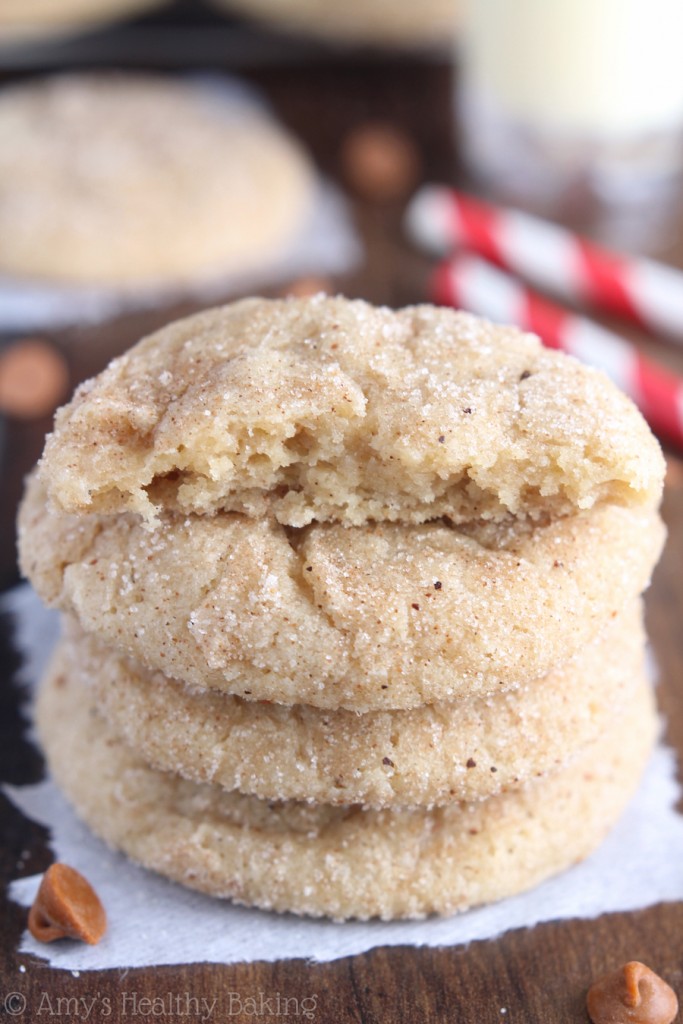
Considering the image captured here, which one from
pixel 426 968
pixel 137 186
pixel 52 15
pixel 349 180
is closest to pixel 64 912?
pixel 426 968

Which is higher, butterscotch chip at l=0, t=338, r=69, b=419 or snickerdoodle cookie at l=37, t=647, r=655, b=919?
snickerdoodle cookie at l=37, t=647, r=655, b=919

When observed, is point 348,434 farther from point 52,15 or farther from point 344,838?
point 52,15

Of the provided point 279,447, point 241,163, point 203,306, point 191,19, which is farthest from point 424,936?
point 191,19

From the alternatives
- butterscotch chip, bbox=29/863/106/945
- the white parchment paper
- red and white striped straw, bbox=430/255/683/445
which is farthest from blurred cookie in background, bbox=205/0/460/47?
butterscotch chip, bbox=29/863/106/945

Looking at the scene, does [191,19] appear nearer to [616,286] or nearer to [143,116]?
[143,116]

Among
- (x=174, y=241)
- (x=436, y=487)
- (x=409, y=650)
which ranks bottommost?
(x=174, y=241)

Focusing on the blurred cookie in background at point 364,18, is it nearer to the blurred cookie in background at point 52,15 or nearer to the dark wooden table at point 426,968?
the blurred cookie in background at point 52,15

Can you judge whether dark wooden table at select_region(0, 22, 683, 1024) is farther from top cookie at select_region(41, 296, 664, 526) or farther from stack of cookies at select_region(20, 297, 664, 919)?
top cookie at select_region(41, 296, 664, 526)

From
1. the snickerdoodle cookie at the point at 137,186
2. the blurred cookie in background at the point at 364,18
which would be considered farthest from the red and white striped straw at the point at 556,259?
the blurred cookie in background at the point at 364,18
